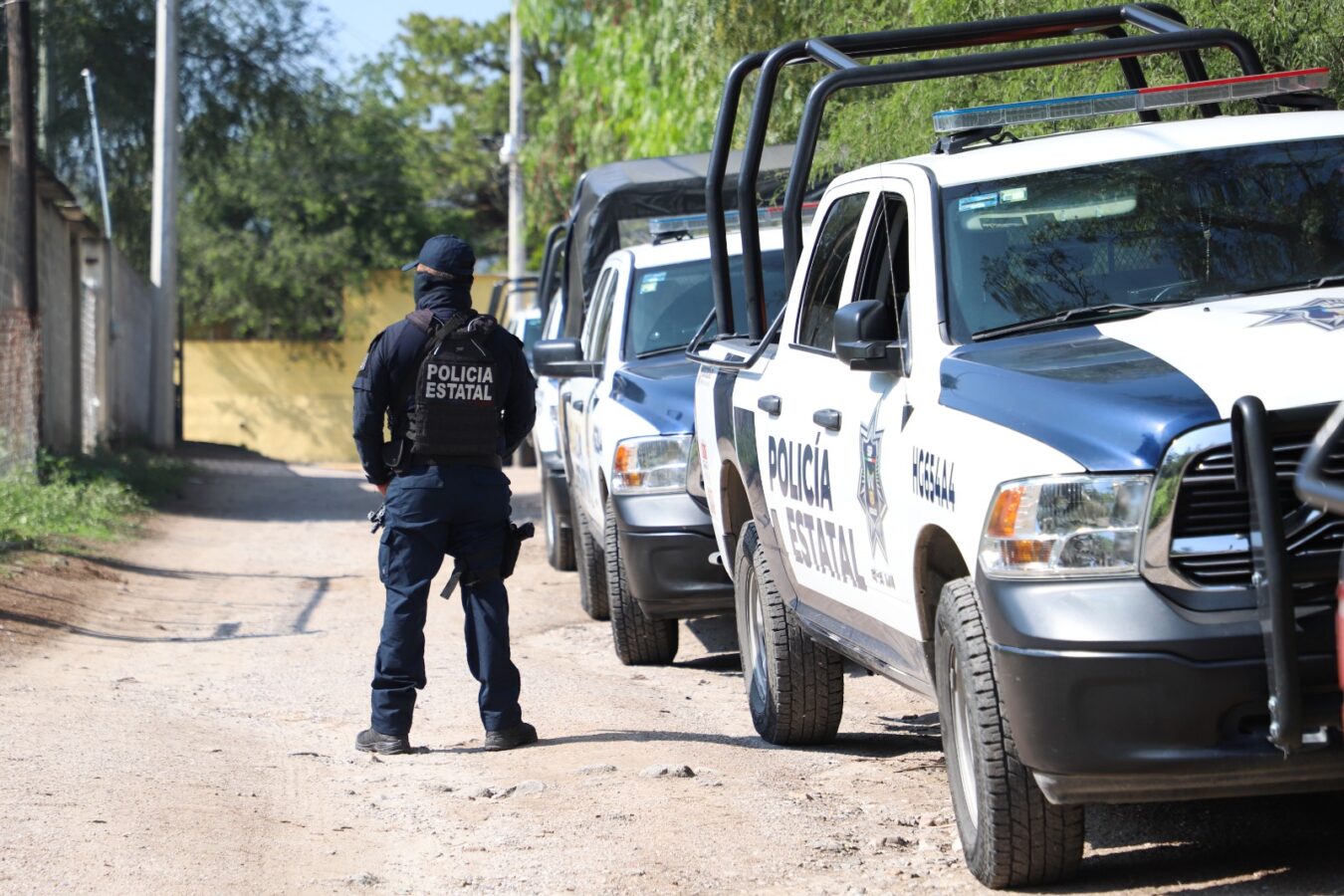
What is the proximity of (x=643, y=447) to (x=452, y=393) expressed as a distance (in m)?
1.88

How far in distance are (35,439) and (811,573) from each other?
12.8 metres

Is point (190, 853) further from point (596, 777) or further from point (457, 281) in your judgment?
point (457, 281)

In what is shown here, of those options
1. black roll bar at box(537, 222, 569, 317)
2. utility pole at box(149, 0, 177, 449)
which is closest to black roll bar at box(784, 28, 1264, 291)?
black roll bar at box(537, 222, 569, 317)

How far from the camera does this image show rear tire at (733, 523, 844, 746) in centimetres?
692

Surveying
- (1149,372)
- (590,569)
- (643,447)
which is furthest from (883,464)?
(590,569)

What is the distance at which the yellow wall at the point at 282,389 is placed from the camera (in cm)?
4341

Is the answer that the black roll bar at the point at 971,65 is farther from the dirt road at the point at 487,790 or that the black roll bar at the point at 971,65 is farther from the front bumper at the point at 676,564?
the dirt road at the point at 487,790

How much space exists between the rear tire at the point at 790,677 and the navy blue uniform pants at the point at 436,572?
3.10ft

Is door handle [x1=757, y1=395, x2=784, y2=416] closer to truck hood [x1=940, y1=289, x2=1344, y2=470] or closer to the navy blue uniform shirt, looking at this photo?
the navy blue uniform shirt

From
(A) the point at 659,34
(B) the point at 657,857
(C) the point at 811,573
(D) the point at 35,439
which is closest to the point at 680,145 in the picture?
(A) the point at 659,34

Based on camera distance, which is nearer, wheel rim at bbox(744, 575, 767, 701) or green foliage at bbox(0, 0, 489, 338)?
wheel rim at bbox(744, 575, 767, 701)

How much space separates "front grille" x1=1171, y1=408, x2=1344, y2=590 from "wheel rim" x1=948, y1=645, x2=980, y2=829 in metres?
0.80

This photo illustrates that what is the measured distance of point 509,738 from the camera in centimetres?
723

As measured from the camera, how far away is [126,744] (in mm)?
7242
